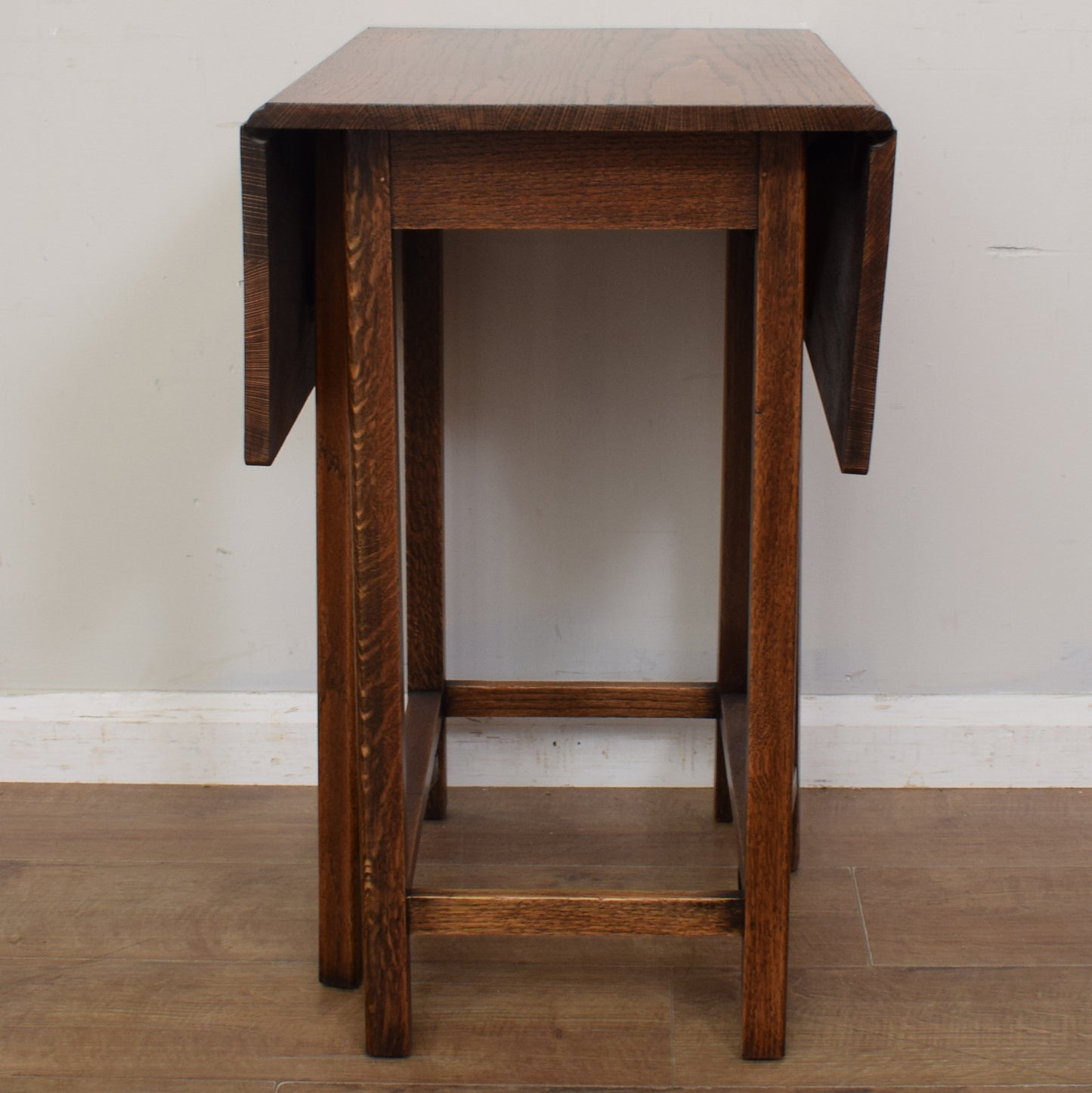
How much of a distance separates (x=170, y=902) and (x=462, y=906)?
455 mm

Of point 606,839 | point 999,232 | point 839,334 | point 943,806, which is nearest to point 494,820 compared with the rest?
point 606,839

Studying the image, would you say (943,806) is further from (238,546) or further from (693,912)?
(238,546)

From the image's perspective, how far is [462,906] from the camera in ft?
4.13

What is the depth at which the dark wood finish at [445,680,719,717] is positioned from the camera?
1678 mm

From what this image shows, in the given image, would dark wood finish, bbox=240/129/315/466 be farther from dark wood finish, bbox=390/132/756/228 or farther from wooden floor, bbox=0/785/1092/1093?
wooden floor, bbox=0/785/1092/1093

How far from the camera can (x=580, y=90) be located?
3.51 feet

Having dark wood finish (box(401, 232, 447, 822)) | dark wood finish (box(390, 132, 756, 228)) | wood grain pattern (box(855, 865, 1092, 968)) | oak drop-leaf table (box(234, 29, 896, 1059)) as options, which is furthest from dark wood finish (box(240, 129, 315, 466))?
wood grain pattern (box(855, 865, 1092, 968))

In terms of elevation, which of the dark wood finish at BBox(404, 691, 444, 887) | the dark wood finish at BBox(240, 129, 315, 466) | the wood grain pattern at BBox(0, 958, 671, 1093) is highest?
the dark wood finish at BBox(240, 129, 315, 466)

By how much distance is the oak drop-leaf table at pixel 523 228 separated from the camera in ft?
3.40

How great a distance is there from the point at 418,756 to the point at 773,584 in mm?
531

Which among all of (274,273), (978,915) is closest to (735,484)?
(978,915)

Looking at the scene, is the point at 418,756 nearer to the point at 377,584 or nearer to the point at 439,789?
the point at 439,789

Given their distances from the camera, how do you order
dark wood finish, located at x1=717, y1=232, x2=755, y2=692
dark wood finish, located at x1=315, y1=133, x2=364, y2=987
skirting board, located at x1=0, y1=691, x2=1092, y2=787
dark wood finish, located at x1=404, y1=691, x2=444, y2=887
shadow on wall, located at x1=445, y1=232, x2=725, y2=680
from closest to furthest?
dark wood finish, located at x1=315, y1=133, x2=364, y2=987 → dark wood finish, located at x1=404, y1=691, x2=444, y2=887 → dark wood finish, located at x1=717, y1=232, x2=755, y2=692 → shadow on wall, located at x1=445, y1=232, x2=725, y2=680 → skirting board, located at x1=0, y1=691, x2=1092, y2=787

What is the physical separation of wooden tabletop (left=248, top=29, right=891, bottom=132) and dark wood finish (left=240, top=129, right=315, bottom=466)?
5 centimetres
